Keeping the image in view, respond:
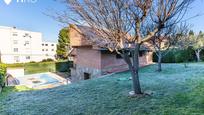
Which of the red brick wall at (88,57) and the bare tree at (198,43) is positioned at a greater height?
the bare tree at (198,43)

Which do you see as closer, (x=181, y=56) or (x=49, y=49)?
(x=181, y=56)

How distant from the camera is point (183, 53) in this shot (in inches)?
1257

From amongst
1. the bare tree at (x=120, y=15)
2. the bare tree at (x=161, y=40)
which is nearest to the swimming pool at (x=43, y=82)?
the bare tree at (x=161, y=40)

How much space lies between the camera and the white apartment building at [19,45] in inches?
2067

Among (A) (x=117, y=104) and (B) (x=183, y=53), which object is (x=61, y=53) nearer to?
(B) (x=183, y=53)

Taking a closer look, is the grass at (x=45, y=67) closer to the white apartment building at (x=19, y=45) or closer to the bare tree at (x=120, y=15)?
the white apartment building at (x=19, y=45)

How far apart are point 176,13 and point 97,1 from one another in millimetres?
3035

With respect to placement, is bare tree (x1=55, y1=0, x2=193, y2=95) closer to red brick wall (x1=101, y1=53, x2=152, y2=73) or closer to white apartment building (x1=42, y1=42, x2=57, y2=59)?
red brick wall (x1=101, y1=53, x2=152, y2=73)

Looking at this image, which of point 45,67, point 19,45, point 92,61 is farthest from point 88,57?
point 19,45

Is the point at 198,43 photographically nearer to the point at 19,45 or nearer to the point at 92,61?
the point at 92,61

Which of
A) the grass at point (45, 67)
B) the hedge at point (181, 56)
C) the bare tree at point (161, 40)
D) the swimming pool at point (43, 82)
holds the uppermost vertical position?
the bare tree at point (161, 40)

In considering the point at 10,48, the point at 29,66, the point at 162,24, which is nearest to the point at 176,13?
the point at 162,24

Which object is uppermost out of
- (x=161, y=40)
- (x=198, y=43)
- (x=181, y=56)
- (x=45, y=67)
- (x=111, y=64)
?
(x=198, y=43)

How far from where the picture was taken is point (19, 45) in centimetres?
5725
